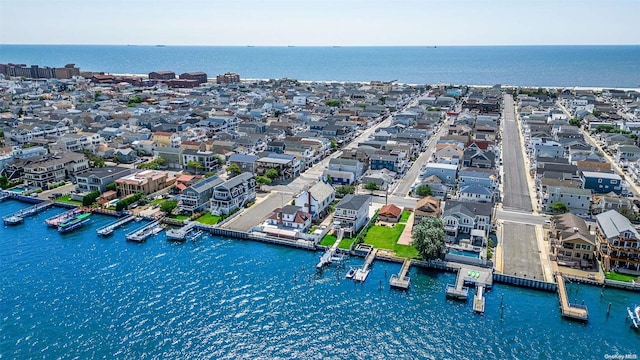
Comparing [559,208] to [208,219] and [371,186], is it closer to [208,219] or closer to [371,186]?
[371,186]

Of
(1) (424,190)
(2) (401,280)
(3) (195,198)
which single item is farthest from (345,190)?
(2) (401,280)

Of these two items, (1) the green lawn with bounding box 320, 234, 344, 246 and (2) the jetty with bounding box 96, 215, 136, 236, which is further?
(2) the jetty with bounding box 96, 215, 136, 236

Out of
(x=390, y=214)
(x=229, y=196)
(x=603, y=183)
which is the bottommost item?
(x=390, y=214)

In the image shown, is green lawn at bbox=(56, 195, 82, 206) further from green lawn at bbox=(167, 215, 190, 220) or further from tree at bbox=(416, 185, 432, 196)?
tree at bbox=(416, 185, 432, 196)

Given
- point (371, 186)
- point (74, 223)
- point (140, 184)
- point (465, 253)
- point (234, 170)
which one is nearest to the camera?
point (465, 253)

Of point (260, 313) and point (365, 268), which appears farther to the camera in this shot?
point (365, 268)

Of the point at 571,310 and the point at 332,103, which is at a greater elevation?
the point at 332,103

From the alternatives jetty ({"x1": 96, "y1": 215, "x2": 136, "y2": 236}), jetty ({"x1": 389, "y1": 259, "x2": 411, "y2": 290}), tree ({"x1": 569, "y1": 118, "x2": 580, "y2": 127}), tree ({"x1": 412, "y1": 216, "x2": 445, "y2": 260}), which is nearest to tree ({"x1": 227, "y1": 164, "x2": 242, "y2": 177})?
jetty ({"x1": 96, "y1": 215, "x2": 136, "y2": 236})
